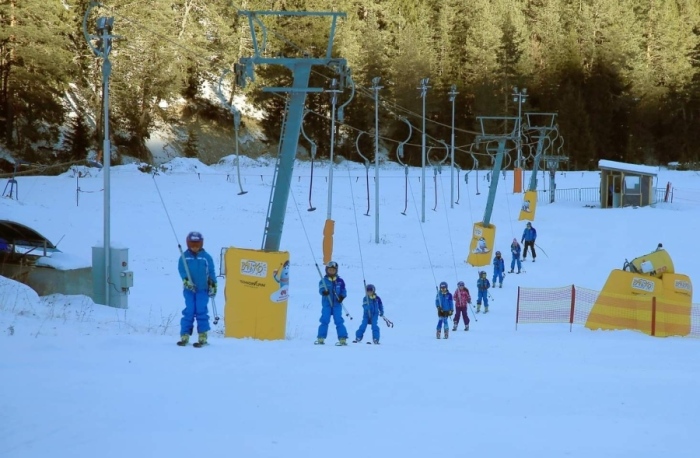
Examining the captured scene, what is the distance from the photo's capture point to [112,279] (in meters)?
17.6

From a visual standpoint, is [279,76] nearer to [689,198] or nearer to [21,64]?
[21,64]

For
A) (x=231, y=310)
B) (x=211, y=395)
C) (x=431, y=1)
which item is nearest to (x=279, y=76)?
(x=431, y=1)

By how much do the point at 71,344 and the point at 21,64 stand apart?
55.0m

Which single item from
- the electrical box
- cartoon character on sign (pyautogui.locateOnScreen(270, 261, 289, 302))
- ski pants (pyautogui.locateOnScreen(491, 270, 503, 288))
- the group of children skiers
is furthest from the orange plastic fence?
the electrical box

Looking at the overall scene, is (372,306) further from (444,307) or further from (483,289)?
(483,289)

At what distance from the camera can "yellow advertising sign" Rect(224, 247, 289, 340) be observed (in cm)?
1213

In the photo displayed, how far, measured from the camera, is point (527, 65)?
8769 cm

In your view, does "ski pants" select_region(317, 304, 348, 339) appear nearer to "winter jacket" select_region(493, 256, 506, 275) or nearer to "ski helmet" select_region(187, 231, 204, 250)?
"ski helmet" select_region(187, 231, 204, 250)

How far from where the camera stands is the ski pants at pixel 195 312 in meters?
10.1

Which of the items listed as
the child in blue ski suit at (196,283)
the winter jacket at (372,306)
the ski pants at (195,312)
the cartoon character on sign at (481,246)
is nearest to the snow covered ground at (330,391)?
the ski pants at (195,312)

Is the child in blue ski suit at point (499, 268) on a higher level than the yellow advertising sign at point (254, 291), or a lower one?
lower

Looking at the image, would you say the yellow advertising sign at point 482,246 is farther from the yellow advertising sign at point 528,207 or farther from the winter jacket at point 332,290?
the winter jacket at point 332,290

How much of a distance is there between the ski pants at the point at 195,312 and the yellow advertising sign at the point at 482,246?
23.0 metres

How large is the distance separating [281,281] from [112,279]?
678 centimetres
